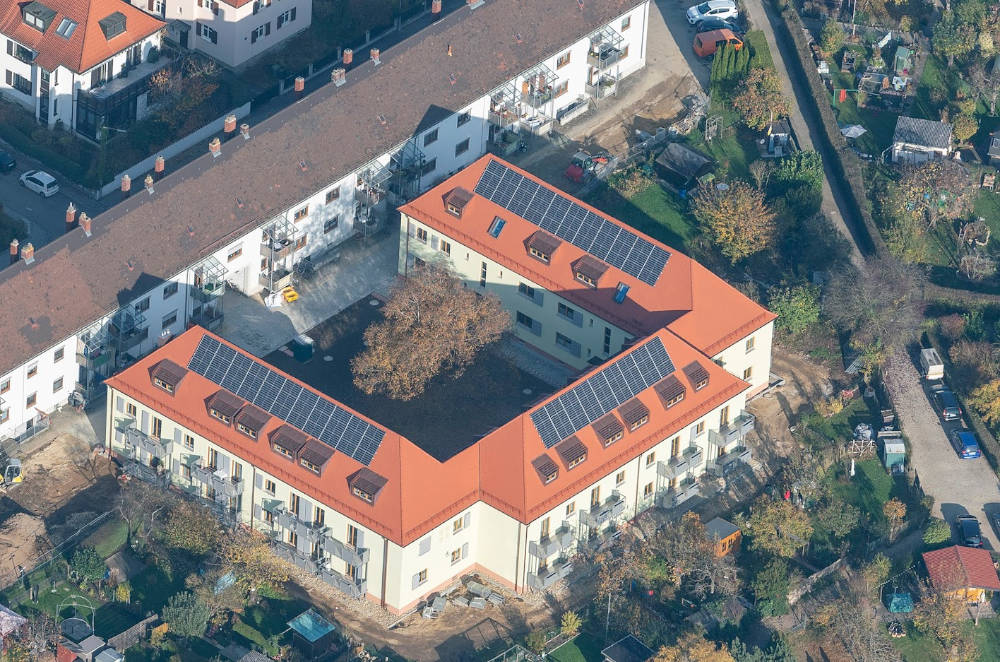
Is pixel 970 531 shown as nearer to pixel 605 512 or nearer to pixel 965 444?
pixel 965 444

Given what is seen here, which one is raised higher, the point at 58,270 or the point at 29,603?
the point at 58,270

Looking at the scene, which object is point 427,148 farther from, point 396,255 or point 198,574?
point 198,574

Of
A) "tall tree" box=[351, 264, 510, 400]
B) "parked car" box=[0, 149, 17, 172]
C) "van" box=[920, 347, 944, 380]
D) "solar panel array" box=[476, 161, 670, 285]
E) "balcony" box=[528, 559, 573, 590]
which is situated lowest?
"balcony" box=[528, 559, 573, 590]

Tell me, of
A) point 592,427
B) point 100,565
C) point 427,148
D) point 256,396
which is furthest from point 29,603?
point 427,148

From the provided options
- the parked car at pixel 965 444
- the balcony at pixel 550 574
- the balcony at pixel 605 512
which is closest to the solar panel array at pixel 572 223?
the balcony at pixel 605 512

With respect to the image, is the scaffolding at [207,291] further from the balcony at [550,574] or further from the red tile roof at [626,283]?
the balcony at [550,574]

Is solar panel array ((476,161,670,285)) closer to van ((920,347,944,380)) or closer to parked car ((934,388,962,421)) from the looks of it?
van ((920,347,944,380))

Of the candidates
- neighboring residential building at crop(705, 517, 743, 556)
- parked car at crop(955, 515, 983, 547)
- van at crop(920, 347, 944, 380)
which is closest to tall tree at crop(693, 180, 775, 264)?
van at crop(920, 347, 944, 380)
